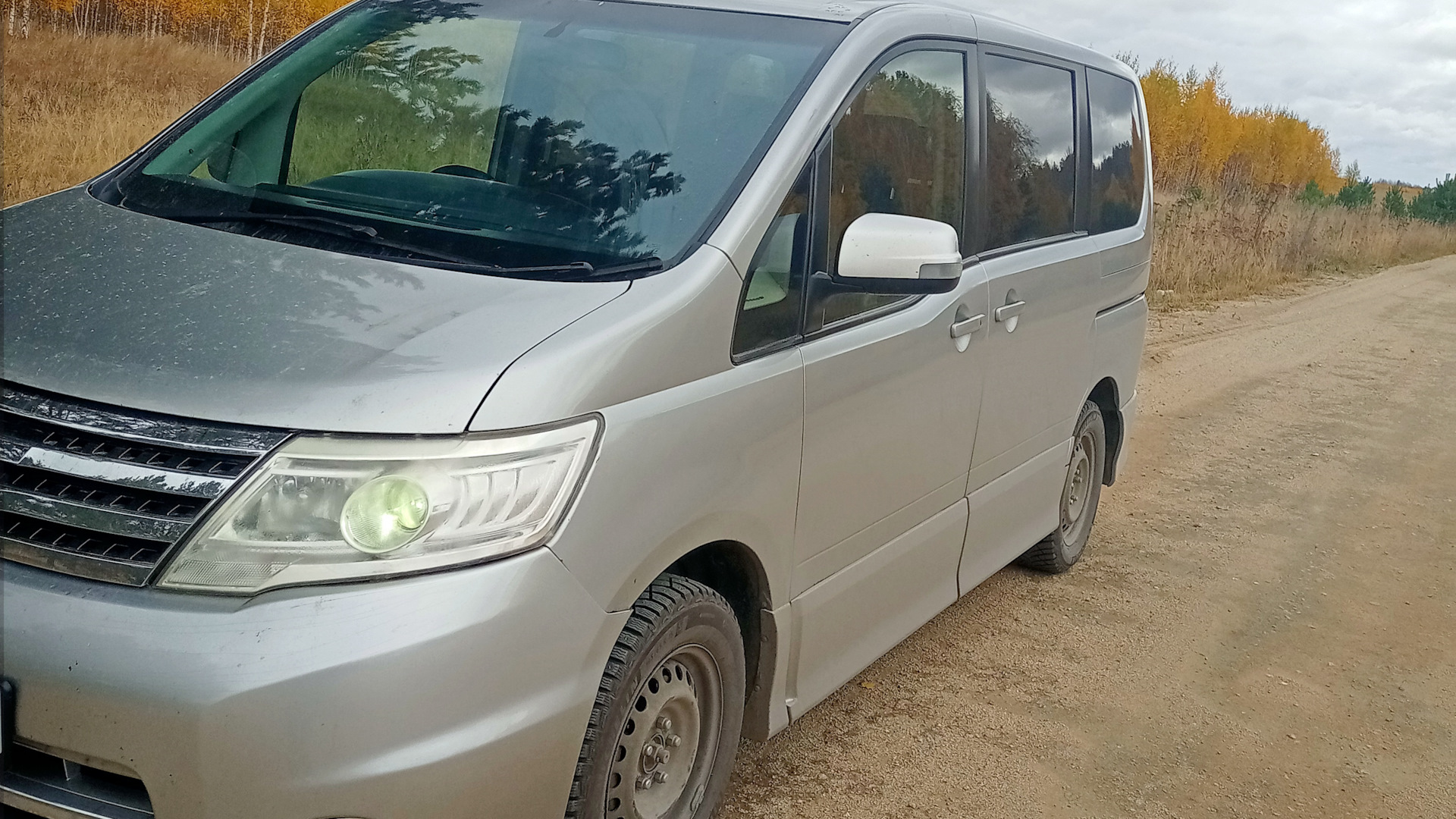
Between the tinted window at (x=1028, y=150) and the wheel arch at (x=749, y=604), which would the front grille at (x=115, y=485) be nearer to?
the wheel arch at (x=749, y=604)

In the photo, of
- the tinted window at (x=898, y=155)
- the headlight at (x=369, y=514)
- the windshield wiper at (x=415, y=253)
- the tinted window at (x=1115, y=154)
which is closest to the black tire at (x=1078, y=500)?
the tinted window at (x=1115, y=154)

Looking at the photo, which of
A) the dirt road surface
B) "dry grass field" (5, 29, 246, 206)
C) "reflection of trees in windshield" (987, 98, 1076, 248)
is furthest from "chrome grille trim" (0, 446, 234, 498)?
"dry grass field" (5, 29, 246, 206)

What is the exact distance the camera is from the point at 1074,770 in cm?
374

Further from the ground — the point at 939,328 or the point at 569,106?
the point at 569,106

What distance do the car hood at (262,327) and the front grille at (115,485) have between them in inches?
1.6

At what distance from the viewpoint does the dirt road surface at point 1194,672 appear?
364 cm

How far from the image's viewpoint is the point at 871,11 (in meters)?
3.41

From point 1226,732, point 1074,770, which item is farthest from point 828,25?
point 1226,732

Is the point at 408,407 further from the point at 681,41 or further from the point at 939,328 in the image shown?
the point at 939,328

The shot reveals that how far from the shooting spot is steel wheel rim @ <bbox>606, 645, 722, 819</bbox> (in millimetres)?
2600

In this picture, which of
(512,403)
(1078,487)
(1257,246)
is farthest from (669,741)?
(1257,246)

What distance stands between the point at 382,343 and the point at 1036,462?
9.63ft

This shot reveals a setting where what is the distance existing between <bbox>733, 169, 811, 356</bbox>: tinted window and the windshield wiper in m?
0.24

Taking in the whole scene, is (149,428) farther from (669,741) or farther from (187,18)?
(187,18)
